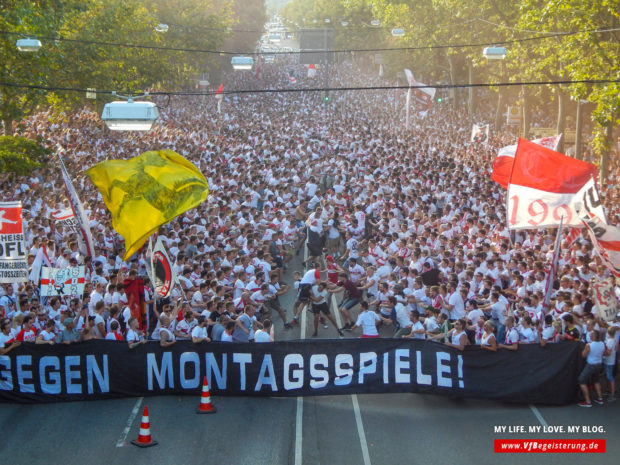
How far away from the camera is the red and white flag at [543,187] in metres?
15.4

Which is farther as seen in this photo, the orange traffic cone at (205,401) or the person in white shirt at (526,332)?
the person in white shirt at (526,332)

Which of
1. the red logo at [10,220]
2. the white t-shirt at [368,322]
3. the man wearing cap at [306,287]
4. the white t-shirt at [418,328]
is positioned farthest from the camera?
the man wearing cap at [306,287]

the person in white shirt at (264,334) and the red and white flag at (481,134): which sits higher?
the red and white flag at (481,134)

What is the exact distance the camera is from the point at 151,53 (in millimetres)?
42594

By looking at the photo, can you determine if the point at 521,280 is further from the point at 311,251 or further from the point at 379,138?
the point at 379,138

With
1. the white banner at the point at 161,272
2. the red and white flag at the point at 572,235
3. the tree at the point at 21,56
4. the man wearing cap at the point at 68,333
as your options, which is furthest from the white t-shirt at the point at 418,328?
the tree at the point at 21,56

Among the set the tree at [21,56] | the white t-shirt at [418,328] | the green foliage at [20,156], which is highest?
the tree at [21,56]

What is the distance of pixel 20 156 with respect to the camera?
2428 cm

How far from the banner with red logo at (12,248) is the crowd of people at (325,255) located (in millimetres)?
592

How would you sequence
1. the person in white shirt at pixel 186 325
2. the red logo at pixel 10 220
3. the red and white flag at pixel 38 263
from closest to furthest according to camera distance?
the person in white shirt at pixel 186 325
the red logo at pixel 10 220
the red and white flag at pixel 38 263

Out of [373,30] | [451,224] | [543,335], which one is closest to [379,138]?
[451,224]

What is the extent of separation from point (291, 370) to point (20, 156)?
49.1 ft

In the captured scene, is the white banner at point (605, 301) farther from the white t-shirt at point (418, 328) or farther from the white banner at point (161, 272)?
the white banner at point (161, 272)

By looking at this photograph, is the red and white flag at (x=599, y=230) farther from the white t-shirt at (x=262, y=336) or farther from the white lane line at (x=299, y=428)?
the white t-shirt at (x=262, y=336)
